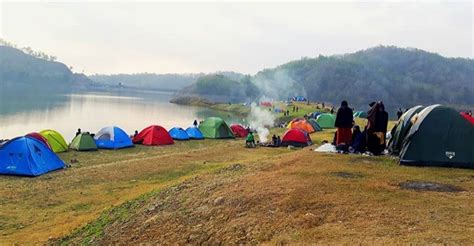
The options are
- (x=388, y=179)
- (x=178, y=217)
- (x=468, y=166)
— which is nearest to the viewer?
(x=178, y=217)

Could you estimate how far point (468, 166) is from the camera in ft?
50.4

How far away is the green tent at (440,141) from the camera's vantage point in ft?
50.4

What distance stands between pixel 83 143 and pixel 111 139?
2.23m

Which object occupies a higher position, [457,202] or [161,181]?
[457,202]

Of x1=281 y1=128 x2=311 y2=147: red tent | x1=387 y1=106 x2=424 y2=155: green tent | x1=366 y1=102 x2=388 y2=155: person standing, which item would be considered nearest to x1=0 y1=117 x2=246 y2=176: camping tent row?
x1=281 y1=128 x2=311 y2=147: red tent

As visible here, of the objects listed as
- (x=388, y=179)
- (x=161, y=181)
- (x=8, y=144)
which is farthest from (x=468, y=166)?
(x=8, y=144)

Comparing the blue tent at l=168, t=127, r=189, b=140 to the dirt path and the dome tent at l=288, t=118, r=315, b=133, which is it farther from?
the dirt path

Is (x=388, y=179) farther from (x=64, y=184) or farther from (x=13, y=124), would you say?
(x=13, y=124)

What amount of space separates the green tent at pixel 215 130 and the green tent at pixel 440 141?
89.9 feet

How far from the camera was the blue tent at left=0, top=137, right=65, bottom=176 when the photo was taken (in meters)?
21.4

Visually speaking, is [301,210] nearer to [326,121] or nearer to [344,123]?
[344,123]

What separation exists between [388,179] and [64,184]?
13774mm

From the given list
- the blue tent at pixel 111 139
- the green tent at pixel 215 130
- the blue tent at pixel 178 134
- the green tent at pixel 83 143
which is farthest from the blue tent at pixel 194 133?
the green tent at pixel 83 143

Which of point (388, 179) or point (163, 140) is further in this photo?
point (163, 140)
